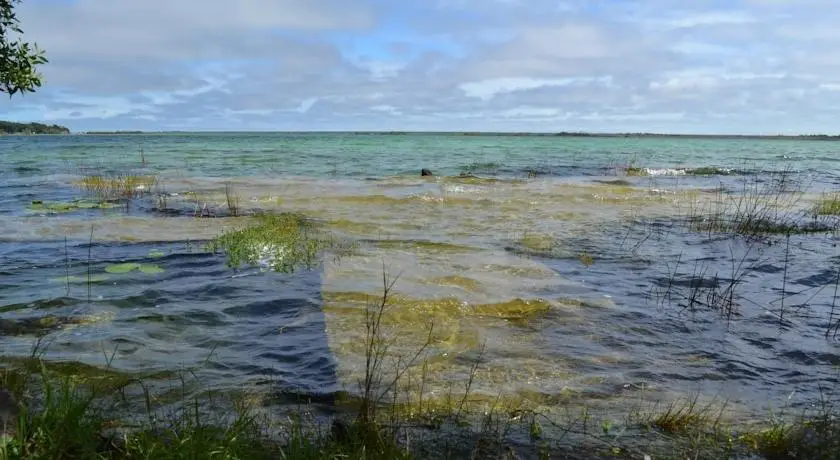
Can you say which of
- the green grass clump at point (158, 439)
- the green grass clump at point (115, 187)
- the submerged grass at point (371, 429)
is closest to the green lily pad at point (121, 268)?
the submerged grass at point (371, 429)

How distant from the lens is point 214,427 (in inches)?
165

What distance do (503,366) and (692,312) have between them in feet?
11.8

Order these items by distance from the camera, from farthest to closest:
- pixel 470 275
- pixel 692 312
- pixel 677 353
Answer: pixel 470 275 < pixel 692 312 < pixel 677 353

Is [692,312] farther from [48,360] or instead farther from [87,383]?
[48,360]

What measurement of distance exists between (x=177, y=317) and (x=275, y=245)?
4357mm

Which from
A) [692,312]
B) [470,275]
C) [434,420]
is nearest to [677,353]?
[692,312]

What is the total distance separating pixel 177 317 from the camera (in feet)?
26.0

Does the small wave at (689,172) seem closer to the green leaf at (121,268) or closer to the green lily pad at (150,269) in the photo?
the green lily pad at (150,269)

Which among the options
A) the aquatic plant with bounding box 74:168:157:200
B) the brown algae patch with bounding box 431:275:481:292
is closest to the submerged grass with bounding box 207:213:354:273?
the brown algae patch with bounding box 431:275:481:292

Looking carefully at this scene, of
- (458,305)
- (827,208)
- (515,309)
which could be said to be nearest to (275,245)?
(458,305)

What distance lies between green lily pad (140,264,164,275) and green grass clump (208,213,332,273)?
3.97 ft

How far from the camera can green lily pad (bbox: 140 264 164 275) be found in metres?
10.2

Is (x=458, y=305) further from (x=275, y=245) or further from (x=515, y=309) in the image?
(x=275, y=245)

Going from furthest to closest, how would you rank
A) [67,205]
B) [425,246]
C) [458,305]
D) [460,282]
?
[67,205] < [425,246] < [460,282] < [458,305]
